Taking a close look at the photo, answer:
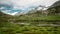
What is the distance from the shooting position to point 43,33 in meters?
3.64

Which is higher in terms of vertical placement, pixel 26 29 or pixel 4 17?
pixel 4 17

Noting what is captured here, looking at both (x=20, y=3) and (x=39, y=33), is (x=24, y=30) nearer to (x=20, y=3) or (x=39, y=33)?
(x=39, y=33)

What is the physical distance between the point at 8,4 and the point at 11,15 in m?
0.31

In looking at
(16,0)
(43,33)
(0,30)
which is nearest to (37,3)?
(16,0)

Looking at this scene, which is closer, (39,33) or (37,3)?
(39,33)

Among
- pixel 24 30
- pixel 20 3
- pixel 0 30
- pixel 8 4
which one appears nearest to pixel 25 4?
pixel 20 3

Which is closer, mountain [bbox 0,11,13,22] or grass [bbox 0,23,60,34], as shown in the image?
grass [bbox 0,23,60,34]

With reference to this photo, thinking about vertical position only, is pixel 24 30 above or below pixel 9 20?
below

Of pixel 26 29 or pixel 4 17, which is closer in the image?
pixel 26 29

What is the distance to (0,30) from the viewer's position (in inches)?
148

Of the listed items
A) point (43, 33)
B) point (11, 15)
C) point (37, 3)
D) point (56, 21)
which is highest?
point (37, 3)

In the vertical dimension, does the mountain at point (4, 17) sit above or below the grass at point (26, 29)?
above

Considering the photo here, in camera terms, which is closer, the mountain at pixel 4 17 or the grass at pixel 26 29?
the grass at pixel 26 29

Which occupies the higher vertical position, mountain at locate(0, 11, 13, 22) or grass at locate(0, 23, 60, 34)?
mountain at locate(0, 11, 13, 22)
